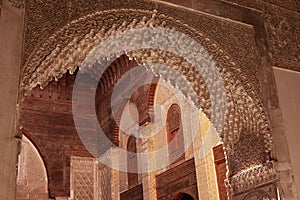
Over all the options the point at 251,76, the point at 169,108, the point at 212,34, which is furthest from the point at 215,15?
the point at 169,108

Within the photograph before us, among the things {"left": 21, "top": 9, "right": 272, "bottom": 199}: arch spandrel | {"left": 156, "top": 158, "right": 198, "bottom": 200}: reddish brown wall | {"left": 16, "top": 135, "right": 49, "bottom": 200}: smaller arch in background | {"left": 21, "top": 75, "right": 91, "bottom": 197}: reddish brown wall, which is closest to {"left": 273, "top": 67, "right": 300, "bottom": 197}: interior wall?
{"left": 21, "top": 9, "right": 272, "bottom": 199}: arch spandrel

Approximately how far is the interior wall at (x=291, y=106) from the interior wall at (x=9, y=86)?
2.06 metres

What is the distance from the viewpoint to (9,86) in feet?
7.68

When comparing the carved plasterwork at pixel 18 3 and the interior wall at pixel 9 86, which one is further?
the carved plasterwork at pixel 18 3

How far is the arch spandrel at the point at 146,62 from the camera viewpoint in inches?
104

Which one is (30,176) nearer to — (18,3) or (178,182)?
(178,182)

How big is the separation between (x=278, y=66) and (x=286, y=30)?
423 mm

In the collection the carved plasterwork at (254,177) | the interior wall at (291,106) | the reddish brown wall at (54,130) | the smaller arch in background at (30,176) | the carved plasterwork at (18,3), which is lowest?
the carved plasterwork at (254,177)

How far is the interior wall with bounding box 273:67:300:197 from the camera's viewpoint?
3.23 metres

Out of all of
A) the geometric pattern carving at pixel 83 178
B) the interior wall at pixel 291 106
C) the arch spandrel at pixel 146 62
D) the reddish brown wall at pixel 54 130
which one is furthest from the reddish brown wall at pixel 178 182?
the interior wall at pixel 291 106

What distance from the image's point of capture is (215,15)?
11.1 feet

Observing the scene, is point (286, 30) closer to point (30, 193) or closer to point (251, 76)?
point (251, 76)

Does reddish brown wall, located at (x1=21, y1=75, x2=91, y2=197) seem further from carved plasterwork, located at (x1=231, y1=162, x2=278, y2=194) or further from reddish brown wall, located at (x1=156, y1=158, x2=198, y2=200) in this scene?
carved plasterwork, located at (x1=231, y1=162, x2=278, y2=194)

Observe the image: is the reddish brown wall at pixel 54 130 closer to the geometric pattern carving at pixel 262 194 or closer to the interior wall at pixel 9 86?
the geometric pattern carving at pixel 262 194
